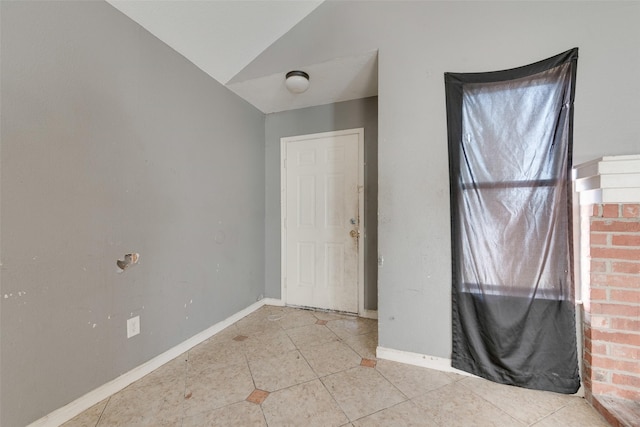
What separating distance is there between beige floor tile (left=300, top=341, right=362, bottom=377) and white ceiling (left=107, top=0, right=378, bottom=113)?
239 cm

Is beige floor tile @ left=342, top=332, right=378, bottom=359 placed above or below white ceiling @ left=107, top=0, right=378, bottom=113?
below

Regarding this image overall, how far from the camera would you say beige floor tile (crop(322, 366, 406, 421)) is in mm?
1478

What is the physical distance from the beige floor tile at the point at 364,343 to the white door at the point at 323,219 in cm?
51

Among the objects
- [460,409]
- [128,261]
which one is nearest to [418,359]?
[460,409]

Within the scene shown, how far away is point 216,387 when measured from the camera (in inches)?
65.1

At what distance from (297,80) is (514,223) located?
204cm

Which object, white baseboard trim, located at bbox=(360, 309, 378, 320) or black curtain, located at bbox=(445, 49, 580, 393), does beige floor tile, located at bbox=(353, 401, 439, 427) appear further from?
white baseboard trim, located at bbox=(360, 309, 378, 320)

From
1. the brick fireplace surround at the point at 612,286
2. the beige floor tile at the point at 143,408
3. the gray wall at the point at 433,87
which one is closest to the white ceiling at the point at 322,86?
the gray wall at the point at 433,87

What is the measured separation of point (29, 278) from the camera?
1.28 metres

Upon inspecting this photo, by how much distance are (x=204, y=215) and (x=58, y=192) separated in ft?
3.37

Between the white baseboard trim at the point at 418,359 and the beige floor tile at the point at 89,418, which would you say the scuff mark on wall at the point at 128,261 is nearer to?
the beige floor tile at the point at 89,418

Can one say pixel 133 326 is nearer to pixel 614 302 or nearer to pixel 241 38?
pixel 241 38

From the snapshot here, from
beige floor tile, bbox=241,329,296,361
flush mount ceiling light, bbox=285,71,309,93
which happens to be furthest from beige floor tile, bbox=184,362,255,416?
flush mount ceiling light, bbox=285,71,309,93

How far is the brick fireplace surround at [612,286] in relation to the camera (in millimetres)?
1370
